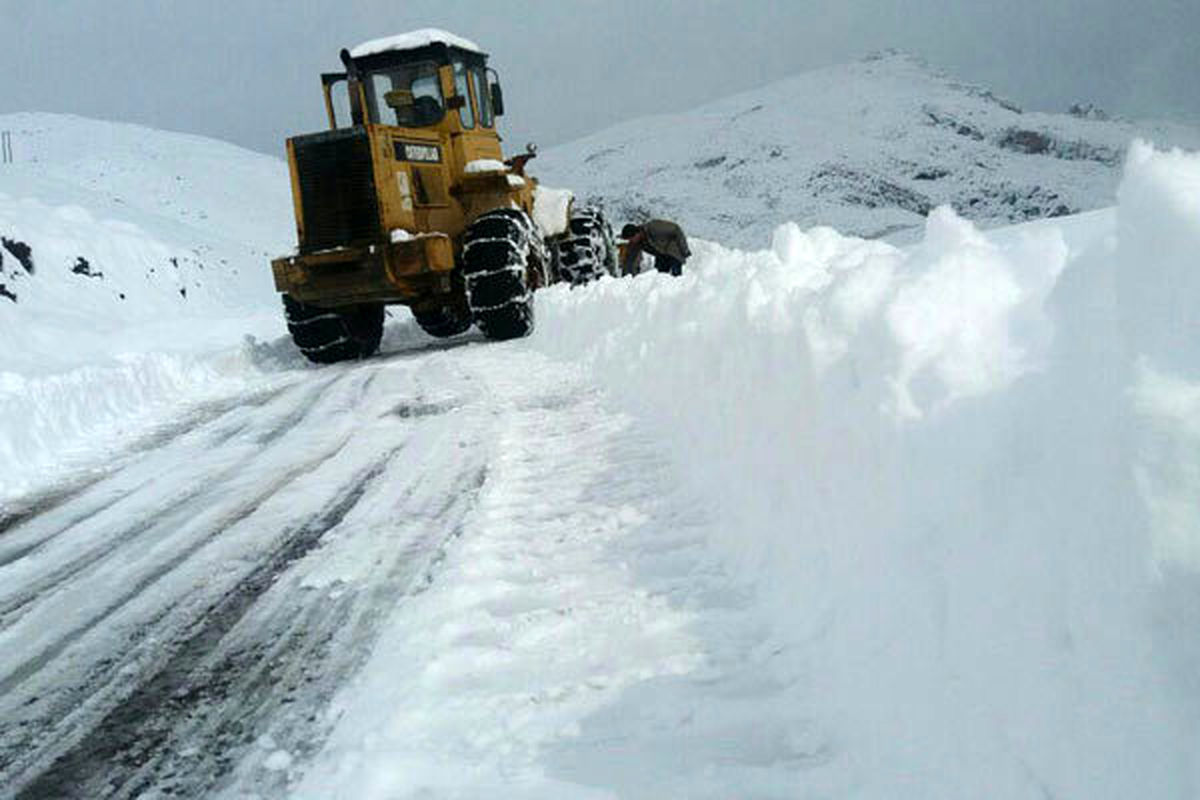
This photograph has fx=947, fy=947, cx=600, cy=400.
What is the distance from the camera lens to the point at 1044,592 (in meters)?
1.63

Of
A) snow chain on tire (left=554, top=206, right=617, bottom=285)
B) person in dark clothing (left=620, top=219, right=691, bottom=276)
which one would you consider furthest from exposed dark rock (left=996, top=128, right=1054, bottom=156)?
snow chain on tire (left=554, top=206, right=617, bottom=285)

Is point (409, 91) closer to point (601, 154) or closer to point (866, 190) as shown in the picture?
point (866, 190)

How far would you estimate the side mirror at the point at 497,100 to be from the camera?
Answer: 42.4 ft

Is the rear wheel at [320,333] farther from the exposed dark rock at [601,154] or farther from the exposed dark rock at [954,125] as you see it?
the exposed dark rock at [954,125]

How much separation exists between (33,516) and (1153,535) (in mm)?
5535

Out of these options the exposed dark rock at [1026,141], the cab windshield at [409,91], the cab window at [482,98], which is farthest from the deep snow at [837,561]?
the exposed dark rock at [1026,141]

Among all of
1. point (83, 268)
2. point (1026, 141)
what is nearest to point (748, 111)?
point (1026, 141)

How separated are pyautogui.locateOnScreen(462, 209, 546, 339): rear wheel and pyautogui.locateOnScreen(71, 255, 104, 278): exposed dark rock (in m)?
12.2

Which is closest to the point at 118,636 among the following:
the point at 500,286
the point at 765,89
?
the point at 500,286

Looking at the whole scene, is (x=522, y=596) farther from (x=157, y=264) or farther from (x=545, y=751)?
(x=157, y=264)

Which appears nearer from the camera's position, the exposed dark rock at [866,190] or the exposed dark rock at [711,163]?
the exposed dark rock at [866,190]

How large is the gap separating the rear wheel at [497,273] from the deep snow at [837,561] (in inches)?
234

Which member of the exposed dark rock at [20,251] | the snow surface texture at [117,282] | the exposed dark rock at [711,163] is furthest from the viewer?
the exposed dark rock at [711,163]

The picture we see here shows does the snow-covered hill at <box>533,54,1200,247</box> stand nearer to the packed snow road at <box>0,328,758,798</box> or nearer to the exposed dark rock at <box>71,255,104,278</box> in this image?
the exposed dark rock at <box>71,255,104,278</box>
